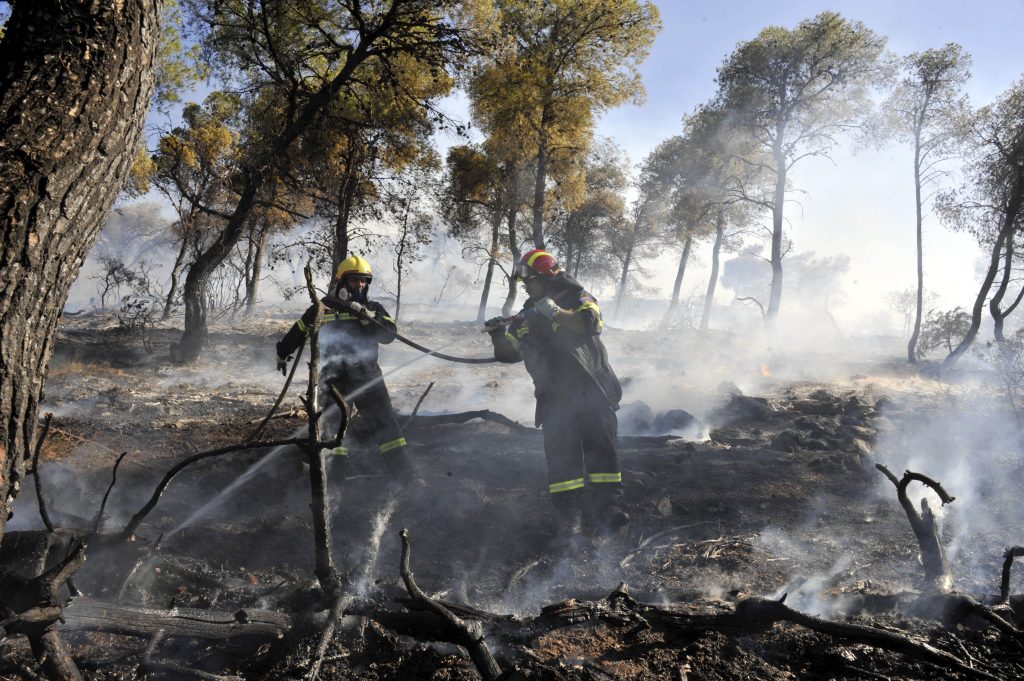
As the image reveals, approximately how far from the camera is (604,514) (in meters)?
4.34

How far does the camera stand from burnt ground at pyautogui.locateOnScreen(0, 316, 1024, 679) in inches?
89.4

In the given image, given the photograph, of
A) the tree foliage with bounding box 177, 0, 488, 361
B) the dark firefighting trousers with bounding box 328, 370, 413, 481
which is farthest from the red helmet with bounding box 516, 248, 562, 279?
the tree foliage with bounding box 177, 0, 488, 361

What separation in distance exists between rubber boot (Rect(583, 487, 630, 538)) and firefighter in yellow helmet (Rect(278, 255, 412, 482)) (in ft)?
5.52

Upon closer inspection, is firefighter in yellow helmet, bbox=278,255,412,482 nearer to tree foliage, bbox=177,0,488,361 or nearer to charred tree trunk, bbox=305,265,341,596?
charred tree trunk, bbox=305,265,341,596

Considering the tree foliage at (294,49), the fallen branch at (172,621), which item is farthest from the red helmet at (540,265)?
the tree foliage at (294,49)

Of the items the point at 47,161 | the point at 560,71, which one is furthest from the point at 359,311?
the point at 560,71

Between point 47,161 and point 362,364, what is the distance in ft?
11.9

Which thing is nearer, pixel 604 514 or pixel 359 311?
pixel 604 514

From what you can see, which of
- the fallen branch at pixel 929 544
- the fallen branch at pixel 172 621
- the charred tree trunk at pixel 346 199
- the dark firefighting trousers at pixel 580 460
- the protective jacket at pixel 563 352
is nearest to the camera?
the fallen branch at pixel 172 621

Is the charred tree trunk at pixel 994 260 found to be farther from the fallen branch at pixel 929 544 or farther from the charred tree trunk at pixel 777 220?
the fallen branch at pixel 929 544

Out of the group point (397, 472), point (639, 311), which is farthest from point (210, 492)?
point (639, 311)

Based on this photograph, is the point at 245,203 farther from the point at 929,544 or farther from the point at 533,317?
the point at 929,544

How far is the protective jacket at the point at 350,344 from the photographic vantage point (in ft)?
16.6

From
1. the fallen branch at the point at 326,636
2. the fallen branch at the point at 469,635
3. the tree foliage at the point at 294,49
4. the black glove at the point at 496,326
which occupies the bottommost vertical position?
the fallen branch at the point at 326,636
